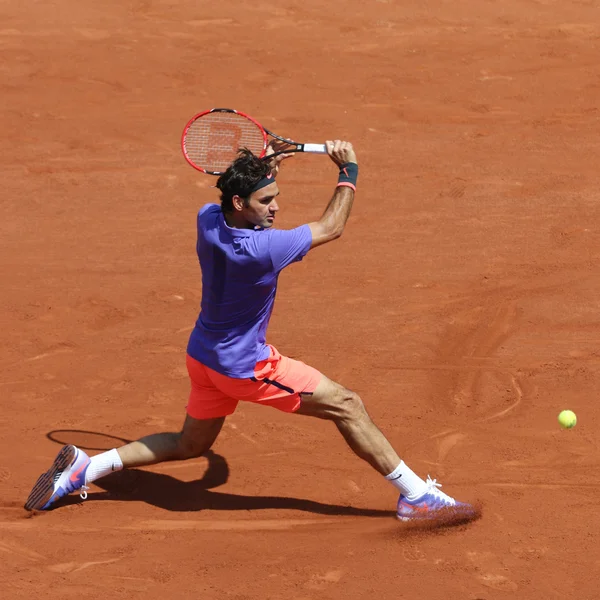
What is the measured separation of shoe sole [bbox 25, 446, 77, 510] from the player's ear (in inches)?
70.5

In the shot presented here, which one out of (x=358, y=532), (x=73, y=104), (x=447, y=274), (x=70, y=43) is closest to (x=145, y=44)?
(x=70, y=43)

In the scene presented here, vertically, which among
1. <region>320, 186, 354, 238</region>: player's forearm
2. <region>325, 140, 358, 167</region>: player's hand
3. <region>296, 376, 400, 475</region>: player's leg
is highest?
<region>325, 140, 358, 167</region>: player's hand

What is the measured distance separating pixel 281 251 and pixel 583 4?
10.6m

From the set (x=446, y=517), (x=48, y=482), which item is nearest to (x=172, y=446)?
(x=48, y=482)

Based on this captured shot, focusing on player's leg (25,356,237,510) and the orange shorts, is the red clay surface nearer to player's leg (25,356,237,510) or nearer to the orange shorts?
player's leg (25,356,237,510)

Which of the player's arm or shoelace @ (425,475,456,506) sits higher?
the player's arm

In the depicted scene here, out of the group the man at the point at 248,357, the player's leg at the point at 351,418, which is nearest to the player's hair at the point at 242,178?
the man at the point at 248,357

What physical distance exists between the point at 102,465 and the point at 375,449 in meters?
1.63

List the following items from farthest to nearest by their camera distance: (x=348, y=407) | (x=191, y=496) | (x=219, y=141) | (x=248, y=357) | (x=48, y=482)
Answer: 1. (x=219, y=141)
2. (x=191, y=496)
3. (x=48, y=482)
4. (x=348, y=407)
5. (x=248, y=357)

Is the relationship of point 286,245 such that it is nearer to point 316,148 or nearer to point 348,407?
point 316,148

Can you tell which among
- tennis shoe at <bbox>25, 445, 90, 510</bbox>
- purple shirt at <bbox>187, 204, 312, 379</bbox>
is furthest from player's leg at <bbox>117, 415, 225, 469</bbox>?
purple shirt at <bbox>187, 204, 312, 379</bbox>

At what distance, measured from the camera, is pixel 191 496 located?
6.49 m

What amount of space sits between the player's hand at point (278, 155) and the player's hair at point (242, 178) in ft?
0.69

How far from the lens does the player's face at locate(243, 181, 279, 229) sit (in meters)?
5.65
